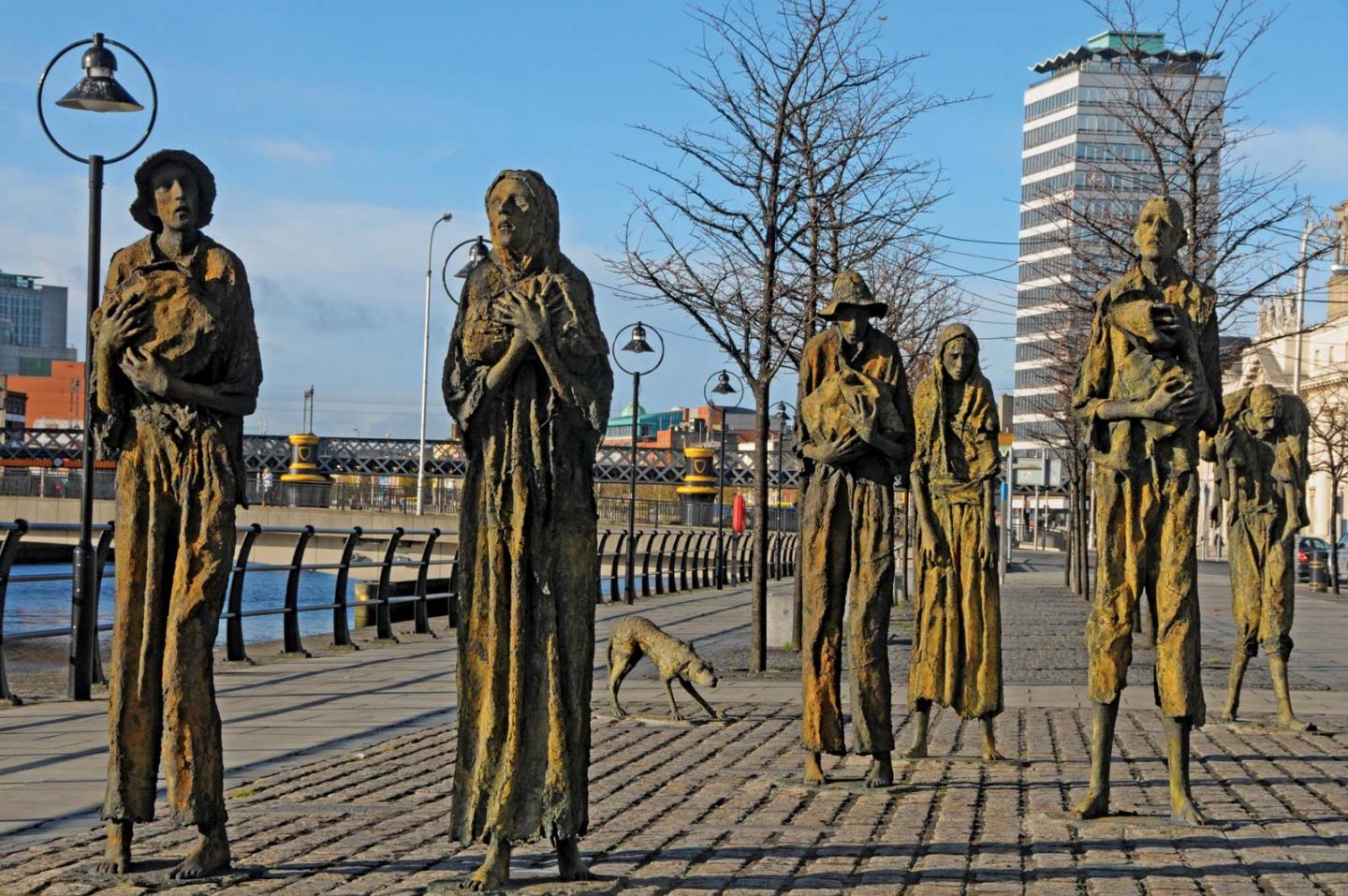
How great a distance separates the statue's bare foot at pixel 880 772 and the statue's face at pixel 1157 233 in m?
2.73

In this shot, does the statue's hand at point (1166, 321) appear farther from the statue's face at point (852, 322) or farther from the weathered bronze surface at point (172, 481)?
the weathered bronze surface at point (172, 481)

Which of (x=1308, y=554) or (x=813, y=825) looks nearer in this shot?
(x=813, y=825)

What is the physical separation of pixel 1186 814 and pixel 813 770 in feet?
6.68

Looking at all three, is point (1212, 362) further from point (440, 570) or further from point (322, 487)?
point (322, 487)

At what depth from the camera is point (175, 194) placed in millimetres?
6781

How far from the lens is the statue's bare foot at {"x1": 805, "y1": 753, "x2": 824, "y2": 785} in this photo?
915 cm

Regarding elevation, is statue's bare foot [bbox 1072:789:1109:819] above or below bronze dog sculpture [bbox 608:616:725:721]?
below

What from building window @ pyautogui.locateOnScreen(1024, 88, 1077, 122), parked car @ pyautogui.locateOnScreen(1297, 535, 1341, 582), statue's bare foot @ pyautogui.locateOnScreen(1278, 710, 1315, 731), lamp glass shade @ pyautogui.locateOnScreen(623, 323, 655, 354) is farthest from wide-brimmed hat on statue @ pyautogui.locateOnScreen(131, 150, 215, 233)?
building window @ pyautogui.locateOnScreen(1024, 88, 1077, 122)

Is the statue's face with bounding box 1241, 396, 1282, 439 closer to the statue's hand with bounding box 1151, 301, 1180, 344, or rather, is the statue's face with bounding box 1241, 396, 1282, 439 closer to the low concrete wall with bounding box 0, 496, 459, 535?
the statue's hand with bounding box 1151, 301, 1180, 344

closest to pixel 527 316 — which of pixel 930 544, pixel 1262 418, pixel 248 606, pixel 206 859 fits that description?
pixel 206 859

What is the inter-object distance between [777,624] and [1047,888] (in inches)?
518

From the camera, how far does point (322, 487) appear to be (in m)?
72.7

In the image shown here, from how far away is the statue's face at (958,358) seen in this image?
34.6ft

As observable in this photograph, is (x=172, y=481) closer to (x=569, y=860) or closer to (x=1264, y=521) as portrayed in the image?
(x=569, y=860)
